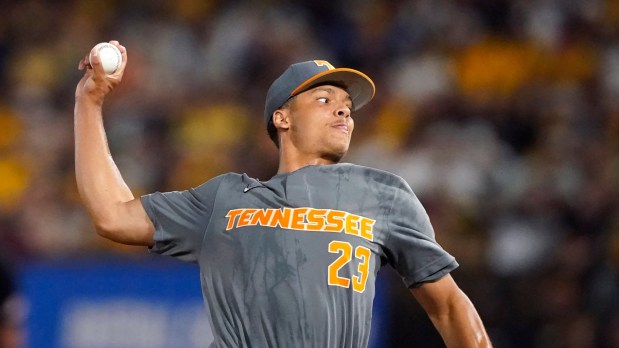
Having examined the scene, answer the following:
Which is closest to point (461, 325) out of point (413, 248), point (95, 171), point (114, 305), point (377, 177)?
point (413, 248)

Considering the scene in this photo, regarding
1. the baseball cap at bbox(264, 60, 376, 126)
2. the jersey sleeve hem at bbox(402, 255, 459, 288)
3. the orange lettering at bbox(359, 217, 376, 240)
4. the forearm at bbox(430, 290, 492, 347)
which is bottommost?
the forearm at bbox(430, 290, 492, 347)

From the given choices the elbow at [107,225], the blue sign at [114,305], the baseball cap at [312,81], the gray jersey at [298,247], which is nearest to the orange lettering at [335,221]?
the gray jersey at [298,247]

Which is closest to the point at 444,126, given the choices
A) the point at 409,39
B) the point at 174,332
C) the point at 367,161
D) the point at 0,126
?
the point at 367,161

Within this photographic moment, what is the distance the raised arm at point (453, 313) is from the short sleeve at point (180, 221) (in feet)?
2.94

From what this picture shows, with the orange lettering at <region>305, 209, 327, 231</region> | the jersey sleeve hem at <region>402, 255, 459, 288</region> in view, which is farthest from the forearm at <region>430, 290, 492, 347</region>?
the orange lettering at <region>305, 209, 327, 231</region>

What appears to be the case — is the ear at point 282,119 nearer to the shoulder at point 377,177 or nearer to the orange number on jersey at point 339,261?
the shoulder at point 377,177

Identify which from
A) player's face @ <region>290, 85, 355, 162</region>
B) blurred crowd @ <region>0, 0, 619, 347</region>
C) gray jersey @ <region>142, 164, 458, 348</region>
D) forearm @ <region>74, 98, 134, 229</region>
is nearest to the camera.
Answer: gray jersey @ <region>142, 164, 458, 348</region>

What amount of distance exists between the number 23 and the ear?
729 mm

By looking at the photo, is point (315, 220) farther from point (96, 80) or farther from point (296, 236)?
point (96, 80)

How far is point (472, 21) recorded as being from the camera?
11609 millimetres

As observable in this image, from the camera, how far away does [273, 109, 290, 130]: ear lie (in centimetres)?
500

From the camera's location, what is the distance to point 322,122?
4871 mm

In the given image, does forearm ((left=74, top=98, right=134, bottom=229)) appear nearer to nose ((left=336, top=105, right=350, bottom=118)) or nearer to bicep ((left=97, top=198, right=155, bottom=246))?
bicep ((left=97, top=198, right=155, bottom=246))

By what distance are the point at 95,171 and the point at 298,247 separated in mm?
875
